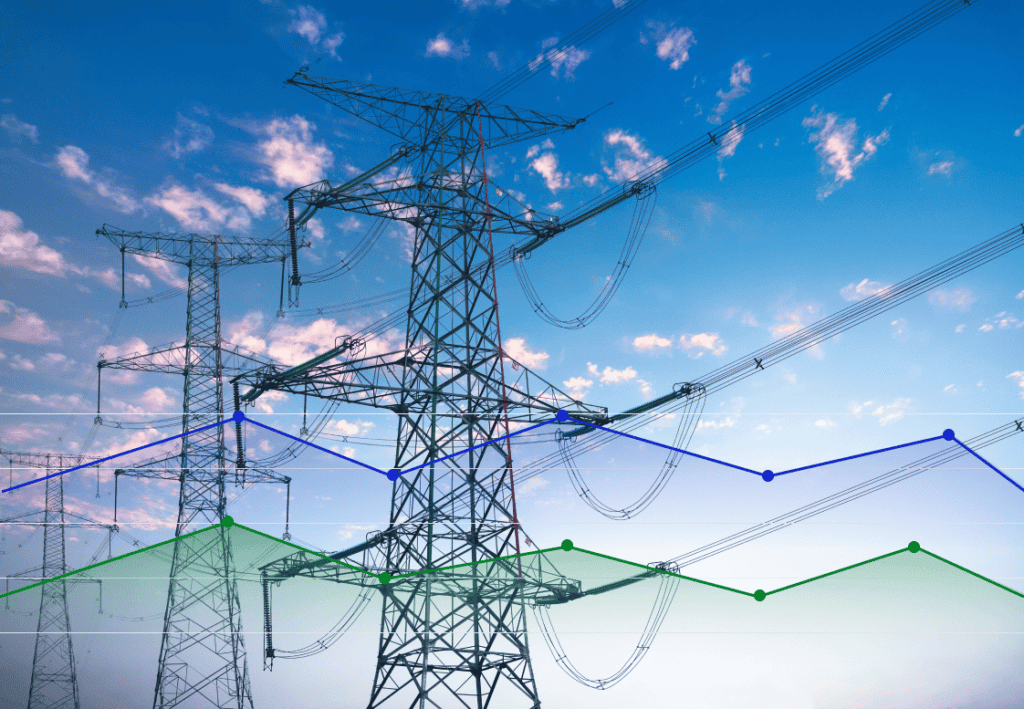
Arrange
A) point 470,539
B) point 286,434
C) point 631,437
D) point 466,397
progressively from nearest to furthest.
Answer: point 286,434 < point 631,437 < point 470,539 < point 466,397

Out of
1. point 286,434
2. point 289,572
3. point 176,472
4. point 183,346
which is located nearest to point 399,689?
point 289,572

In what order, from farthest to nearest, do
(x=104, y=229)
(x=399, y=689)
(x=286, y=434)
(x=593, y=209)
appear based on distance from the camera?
(x=104, y=229) → (x=593, y=209) → (x=399, y=689) → (x=286, y=434)

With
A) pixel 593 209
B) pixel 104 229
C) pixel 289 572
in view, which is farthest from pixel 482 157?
pixel 104 229

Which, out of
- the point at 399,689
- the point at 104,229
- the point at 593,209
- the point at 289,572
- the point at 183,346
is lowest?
the point at 399,689

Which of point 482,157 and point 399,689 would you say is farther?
point 482,157

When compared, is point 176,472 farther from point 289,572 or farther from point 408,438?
point 289,572

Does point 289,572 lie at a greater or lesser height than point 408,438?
lesser

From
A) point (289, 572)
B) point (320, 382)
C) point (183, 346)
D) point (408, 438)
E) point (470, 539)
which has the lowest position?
point (289, 572)

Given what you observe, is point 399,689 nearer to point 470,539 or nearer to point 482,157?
point 470,539

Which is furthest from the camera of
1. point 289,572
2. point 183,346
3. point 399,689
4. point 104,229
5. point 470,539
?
point 104,229
